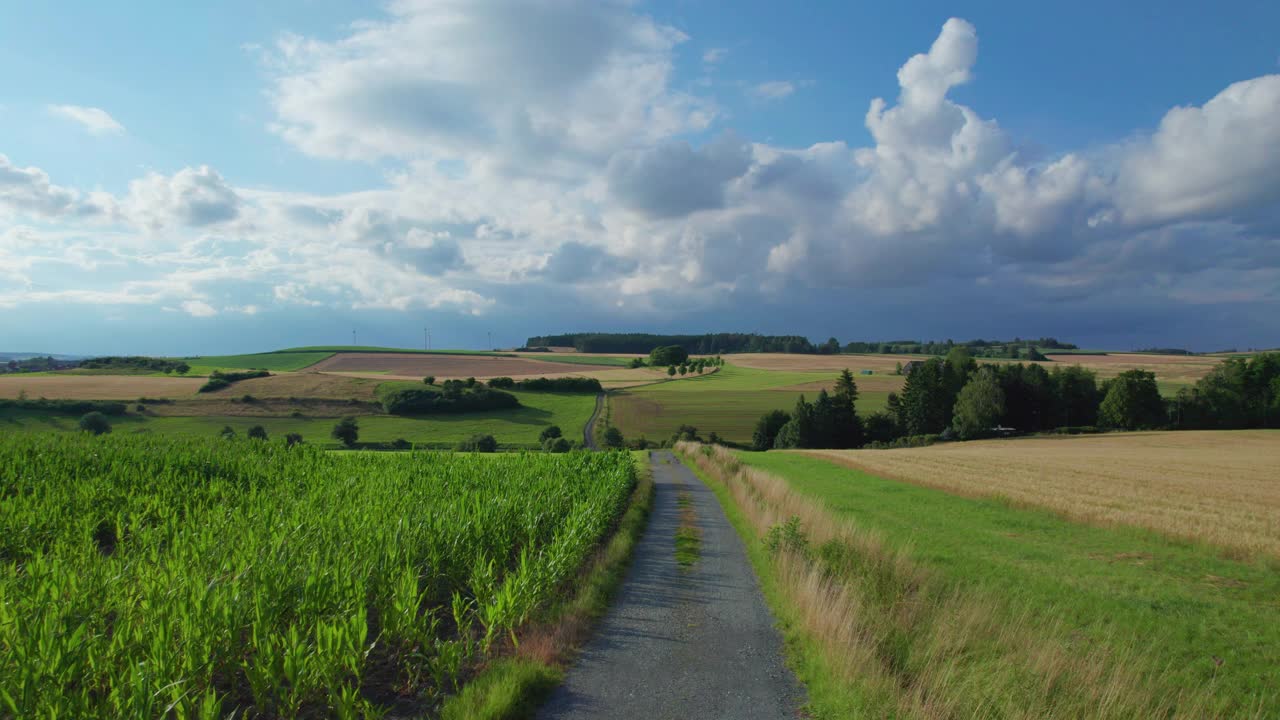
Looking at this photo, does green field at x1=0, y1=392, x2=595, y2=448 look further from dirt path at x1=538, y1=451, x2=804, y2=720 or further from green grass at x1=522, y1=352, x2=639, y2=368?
green grass at x1=522, y1=352, x2=639, y2=368

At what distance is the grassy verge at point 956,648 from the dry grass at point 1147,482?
802cm

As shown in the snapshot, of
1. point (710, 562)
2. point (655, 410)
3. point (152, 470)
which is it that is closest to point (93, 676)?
point (710, 562)

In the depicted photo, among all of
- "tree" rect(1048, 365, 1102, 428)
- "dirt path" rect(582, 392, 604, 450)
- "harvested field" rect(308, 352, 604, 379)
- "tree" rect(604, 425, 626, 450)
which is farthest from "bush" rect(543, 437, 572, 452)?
"tree" rect(1048, 365, 1102, 428)

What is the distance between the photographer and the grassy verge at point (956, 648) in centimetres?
639

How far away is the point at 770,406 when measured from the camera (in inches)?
3708

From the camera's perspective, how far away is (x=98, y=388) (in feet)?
243

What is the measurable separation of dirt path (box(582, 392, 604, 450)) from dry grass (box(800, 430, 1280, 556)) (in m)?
29.9

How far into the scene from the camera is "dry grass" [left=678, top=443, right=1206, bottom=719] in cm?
629

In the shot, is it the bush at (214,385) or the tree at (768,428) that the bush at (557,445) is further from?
the bush at (214,385)

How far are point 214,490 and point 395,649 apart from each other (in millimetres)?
11759

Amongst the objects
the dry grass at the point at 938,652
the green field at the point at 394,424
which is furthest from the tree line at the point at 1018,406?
the dry grass at the point at 938,652

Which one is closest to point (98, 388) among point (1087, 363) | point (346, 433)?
point (346, 433)

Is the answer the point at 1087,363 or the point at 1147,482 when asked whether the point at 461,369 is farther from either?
the point at 1087,363

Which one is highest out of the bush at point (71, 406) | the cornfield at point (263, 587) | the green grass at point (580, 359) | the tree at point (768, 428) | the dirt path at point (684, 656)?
the green grass at point (580, 359)
